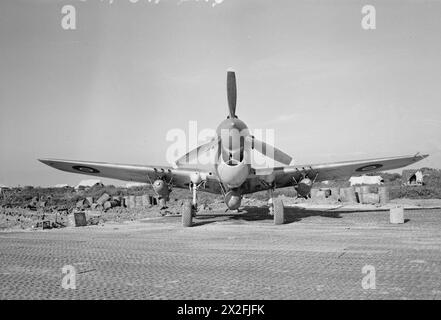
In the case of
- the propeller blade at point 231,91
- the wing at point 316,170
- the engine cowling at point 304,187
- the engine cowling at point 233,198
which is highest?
the propeller blade at point 231,91

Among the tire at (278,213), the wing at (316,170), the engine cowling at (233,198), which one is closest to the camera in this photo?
the tire at (278,213)

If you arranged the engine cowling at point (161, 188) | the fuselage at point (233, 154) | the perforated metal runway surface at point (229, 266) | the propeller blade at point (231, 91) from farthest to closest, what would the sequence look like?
the propeller blade at point (231, 91) → the engine cowling at point (161, 188) → the fuselage at point (233, 154) → the perforated metal runway surface at point (229, 266)

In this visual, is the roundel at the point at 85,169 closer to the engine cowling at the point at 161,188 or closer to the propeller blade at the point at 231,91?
the engine cowling at the point at 161,188

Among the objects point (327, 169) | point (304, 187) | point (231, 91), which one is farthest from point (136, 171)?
point (327, 169)

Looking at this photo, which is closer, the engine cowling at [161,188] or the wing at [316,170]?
the engine cowling at [161,188]

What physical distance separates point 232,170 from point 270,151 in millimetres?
4881

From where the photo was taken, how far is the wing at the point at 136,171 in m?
22.5

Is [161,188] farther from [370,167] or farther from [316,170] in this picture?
[370,167]

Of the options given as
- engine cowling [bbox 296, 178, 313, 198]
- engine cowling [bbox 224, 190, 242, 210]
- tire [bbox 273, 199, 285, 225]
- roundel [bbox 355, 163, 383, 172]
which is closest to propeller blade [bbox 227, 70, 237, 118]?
engine cowling [bbox 224, 190, 242, 210]

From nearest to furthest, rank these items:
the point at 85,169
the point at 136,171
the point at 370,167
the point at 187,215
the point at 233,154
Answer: the point at 187,215
the point at 233,154
the point at 136,171
the point at 85,169
the point at 370,167

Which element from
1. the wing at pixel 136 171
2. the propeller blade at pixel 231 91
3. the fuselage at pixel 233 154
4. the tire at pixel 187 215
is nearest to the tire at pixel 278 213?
the fuselage at pixel 233 154

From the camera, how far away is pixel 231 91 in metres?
21.8
